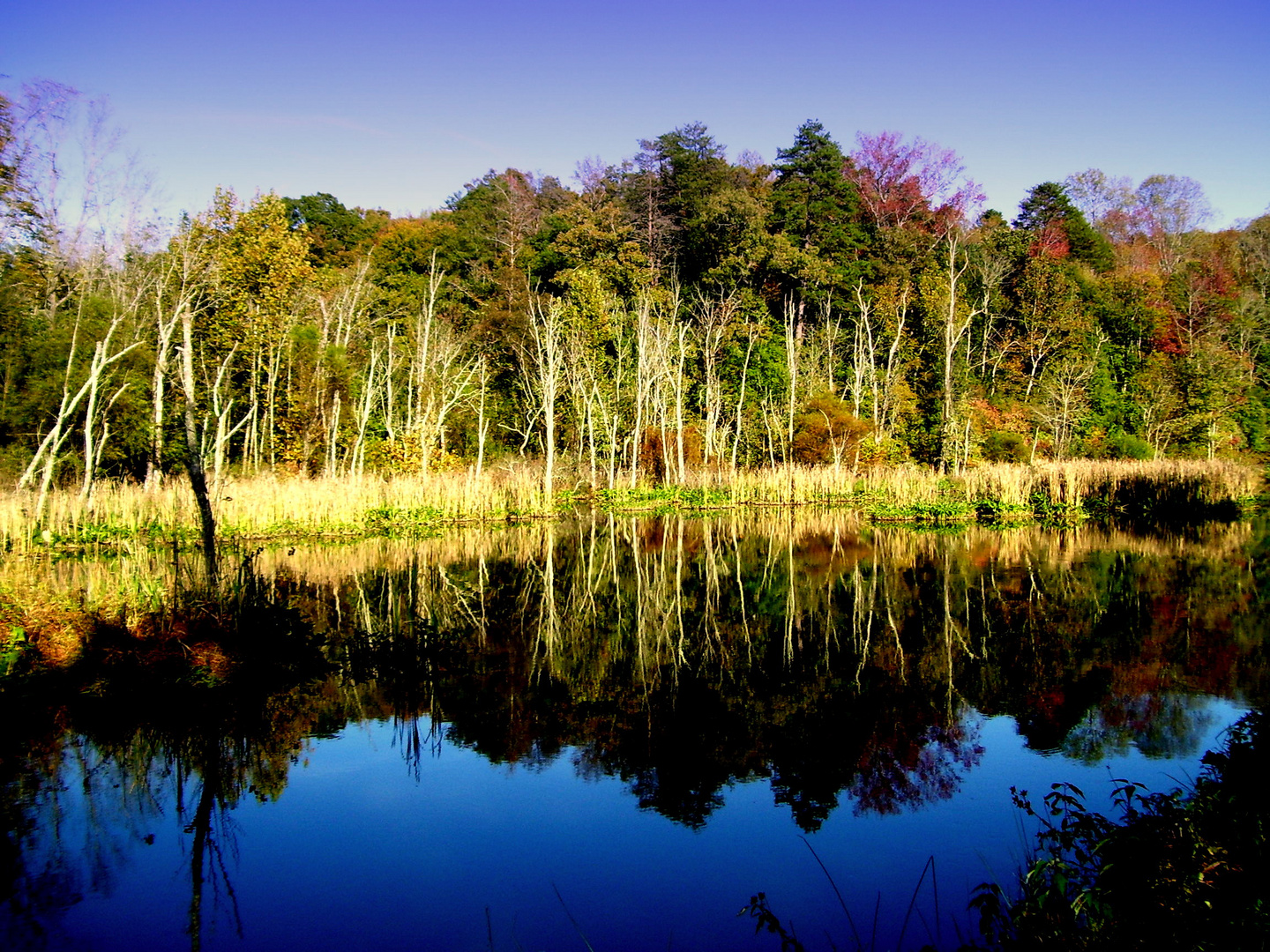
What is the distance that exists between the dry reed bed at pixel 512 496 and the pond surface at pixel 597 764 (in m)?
4.03

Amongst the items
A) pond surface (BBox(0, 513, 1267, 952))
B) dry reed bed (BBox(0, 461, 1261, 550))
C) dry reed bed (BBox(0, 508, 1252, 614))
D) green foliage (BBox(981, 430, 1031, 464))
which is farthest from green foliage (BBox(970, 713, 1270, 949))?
green foliage (BBox(981, 430, 1031, 464))

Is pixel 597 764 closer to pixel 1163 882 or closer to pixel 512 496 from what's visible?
pixel 1163 882

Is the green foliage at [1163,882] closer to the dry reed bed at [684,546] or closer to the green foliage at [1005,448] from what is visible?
the dry reed bed at [684,546]

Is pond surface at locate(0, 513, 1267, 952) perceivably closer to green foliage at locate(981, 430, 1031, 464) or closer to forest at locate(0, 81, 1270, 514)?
forest at locate(0, 81, 1270, 514)

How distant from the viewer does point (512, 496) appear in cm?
2097

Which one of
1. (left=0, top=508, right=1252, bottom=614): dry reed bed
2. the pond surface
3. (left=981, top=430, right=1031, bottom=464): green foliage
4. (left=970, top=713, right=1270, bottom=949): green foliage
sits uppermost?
(left=981, top=430, right=1031, bottom=464): green foliage

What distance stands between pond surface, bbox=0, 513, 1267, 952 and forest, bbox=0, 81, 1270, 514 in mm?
9573

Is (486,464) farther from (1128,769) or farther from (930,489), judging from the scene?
(1128,769)

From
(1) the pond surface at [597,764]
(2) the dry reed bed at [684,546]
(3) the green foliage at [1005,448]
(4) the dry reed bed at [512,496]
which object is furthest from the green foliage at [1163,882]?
(3) the green foliage at [1005,448]

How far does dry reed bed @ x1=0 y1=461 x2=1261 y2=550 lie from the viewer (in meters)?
15.1

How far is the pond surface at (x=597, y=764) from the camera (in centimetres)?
426

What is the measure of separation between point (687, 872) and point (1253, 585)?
11142 millimetres

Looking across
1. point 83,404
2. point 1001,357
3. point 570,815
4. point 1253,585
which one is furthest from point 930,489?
point 83,404

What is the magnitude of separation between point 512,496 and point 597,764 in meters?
15.1
